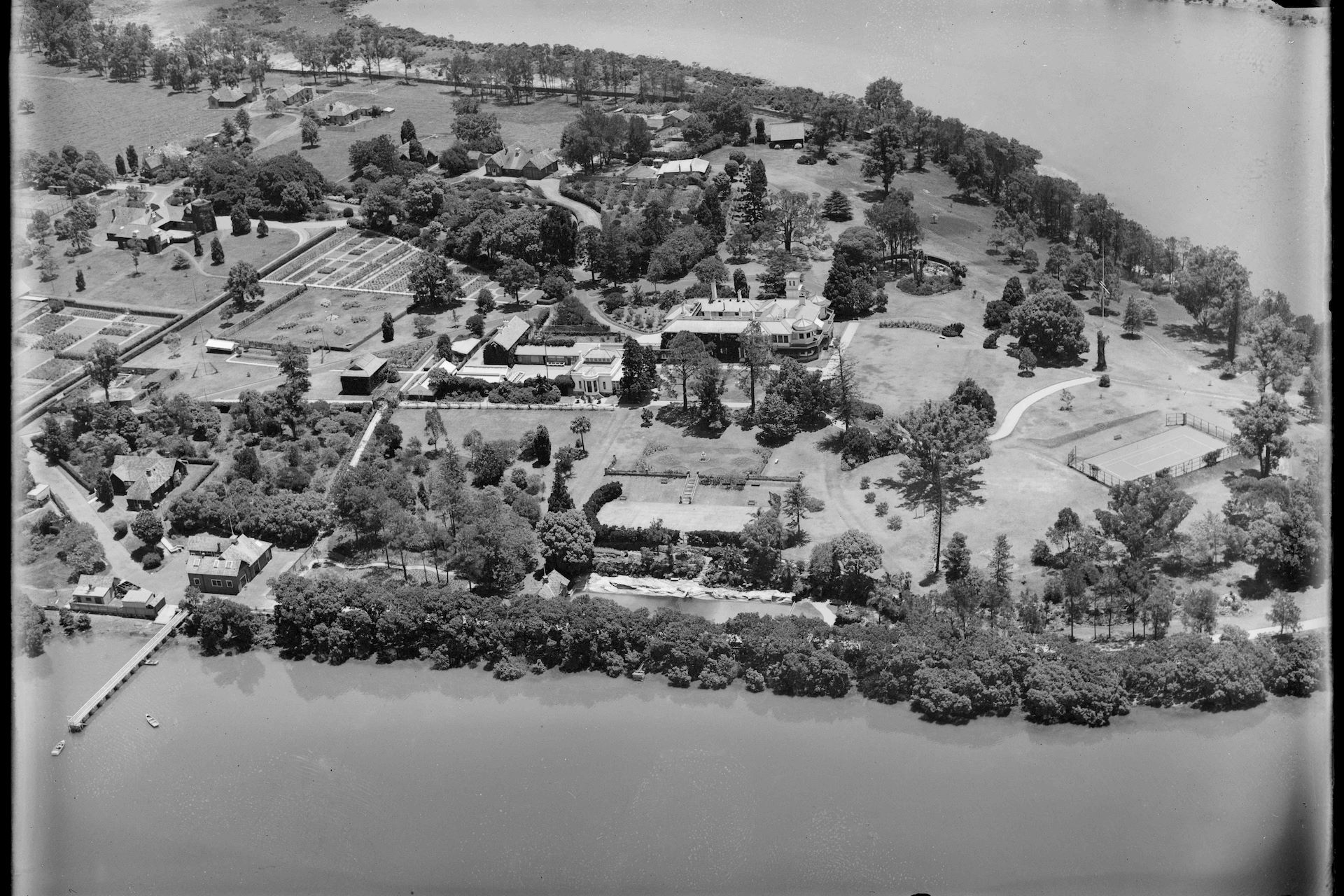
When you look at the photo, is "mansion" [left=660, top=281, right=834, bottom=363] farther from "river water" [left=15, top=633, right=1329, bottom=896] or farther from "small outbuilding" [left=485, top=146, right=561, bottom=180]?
"small outbuilding" [left=485, top=146, right=561, bottom=180]

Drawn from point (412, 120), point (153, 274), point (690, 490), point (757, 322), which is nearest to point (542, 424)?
point (690, 490)

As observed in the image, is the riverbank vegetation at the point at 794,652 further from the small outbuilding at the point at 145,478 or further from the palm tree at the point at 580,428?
the palm tree at the point at 580,428

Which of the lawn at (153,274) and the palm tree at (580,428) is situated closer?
the palm tree at (580,428)

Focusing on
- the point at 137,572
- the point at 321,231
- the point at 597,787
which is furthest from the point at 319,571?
the point at 321,231

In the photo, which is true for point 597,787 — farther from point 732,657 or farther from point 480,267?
point 480,267

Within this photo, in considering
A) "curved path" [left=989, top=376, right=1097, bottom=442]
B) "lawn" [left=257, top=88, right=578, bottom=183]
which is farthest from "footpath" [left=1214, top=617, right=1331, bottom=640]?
"lawn" [left=257, top=88, right=578, bottom=183]

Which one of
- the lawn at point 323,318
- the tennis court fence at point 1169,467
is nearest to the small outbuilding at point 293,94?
the lawn at point 323,318
